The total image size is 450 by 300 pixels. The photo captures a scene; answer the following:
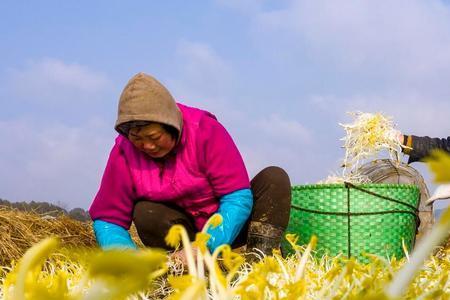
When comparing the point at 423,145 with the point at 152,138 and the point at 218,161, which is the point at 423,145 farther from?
the point at 152,138

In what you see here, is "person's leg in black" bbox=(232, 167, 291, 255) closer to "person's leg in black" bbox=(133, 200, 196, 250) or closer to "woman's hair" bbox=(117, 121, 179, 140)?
"person's leg in black" bbox=(133, 200, 196, 250)

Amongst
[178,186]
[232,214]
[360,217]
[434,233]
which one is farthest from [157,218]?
[434,233]

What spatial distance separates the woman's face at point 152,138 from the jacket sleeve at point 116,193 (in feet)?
0.95

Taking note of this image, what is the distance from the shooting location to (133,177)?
3326mm

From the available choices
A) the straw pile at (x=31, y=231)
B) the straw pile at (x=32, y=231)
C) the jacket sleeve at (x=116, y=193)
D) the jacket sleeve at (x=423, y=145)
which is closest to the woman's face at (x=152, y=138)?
the jacket sleeve at (x=116, y=193)

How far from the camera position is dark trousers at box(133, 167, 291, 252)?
3.33 m

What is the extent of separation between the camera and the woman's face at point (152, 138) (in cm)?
296

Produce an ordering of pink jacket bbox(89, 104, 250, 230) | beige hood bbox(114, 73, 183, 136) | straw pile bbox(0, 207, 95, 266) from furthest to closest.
Answer: straw pile bbox(0, 207, 95, 266)
pink jacket bbox(89, 104, 250, 230)
beige hood bbox(114, 73, 183, 136)

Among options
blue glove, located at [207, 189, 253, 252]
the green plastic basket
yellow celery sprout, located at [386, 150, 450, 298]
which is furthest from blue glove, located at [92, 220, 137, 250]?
yellow celery sprout, located at [386, 150, 450, 298]

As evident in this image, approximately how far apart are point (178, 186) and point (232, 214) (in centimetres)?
29

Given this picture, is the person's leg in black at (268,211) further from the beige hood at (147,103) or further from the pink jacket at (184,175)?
the beige hood at (147,103)

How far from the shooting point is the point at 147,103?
116 inches

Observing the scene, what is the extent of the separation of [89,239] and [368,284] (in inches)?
193

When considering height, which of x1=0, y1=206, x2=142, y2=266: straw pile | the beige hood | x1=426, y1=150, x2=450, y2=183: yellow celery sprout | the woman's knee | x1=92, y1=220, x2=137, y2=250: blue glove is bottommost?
x1=0, y1=206, x2=142, y2=266: straw pile
